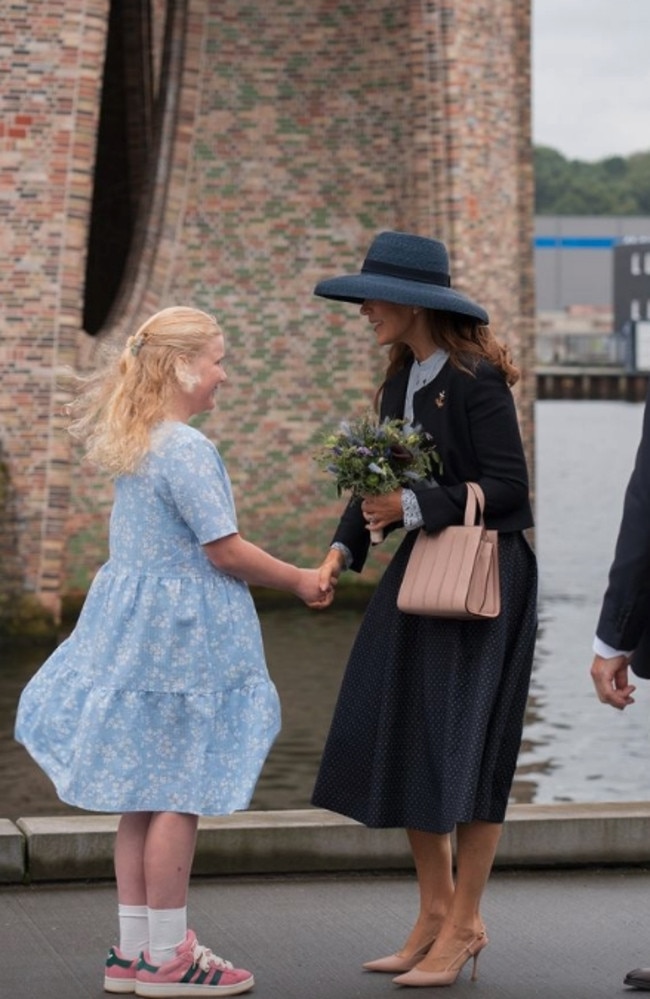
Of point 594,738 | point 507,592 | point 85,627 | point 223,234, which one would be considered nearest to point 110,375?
point 85,627

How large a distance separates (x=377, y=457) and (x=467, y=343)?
1.31ft

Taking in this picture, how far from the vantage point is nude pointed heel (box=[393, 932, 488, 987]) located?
5.87 metres

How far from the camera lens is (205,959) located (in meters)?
5.76

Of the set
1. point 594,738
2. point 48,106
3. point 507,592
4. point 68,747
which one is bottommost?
point 594,738

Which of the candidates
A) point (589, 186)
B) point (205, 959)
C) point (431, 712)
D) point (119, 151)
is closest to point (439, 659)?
point (431, 712)

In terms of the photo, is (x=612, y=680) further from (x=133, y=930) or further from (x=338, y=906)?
(x=338, y=906)

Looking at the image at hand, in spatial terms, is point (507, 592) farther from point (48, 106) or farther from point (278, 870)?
point (48, 106)

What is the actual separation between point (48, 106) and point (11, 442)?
2328 millimetres

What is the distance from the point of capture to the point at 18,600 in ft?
52.9

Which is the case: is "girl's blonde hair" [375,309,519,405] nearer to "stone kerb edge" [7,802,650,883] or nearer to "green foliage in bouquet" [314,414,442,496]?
"green foliage in bouquet" [314,414,442,496]

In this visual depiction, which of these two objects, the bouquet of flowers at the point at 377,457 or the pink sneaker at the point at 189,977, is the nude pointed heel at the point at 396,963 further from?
the bouquet of flowers at the point at 377,457

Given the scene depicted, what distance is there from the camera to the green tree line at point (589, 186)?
137000 millimetres

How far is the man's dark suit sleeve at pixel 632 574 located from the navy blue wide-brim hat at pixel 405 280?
30.4 inches

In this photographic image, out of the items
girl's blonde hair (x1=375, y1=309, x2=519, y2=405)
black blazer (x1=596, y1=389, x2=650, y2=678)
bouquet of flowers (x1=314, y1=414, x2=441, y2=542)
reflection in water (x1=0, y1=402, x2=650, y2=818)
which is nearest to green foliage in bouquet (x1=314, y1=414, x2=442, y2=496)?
bouquet of flowers (x1=314, y1=414, x2=441, y2=542)
